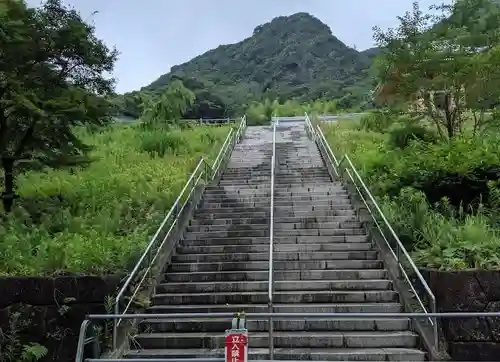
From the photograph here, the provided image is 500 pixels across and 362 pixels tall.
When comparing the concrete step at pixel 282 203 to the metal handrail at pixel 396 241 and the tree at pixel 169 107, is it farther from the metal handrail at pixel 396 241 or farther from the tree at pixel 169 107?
the tree at pixel 169 107

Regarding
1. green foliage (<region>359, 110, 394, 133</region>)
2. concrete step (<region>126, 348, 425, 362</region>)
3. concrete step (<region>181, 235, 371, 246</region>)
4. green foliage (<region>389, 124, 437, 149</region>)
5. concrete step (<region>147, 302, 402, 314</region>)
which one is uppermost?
green foliage (<region>359, 110, 394, 133</region>)

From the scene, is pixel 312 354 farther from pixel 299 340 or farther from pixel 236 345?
pixel 236 345

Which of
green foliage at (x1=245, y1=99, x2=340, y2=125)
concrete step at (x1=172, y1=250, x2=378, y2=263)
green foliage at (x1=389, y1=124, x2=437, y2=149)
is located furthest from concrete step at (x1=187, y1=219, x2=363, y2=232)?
green foliage at (x1=245, y1=99, x2=340, y2=125)

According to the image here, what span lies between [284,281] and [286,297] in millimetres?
439

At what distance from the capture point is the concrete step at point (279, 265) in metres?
9.08

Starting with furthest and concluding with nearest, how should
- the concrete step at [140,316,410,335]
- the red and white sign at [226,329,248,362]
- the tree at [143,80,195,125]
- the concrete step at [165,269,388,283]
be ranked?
the tree at [143,80,195,125] < the concrete step at [165,269,388,283] < the concrete step at [140,316,410,335] < the red and white sign at [226,329,248,362]

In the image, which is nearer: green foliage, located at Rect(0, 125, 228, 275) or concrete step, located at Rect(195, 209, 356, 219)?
green foliage, located at Rect(0, 125, 228, 275)

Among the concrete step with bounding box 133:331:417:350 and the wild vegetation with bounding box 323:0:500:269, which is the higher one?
the wild vegetation with bounding box 323:0:500:269

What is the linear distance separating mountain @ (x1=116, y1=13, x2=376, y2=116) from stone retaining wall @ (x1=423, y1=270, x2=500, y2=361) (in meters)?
53.0

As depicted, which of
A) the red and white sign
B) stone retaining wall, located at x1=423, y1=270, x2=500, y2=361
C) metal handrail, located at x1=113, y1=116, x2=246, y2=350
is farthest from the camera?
metal handrail, located at x1=113, y1=116, x2=246, y2=350

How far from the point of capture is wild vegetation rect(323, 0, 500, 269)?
8422 mm

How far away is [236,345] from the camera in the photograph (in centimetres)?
505

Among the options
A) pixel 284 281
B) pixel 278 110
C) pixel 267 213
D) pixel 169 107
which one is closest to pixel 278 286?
pixel 284 281

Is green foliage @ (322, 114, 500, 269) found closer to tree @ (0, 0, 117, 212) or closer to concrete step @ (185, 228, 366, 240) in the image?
concrete step @ (185, 228, 366, 240)
